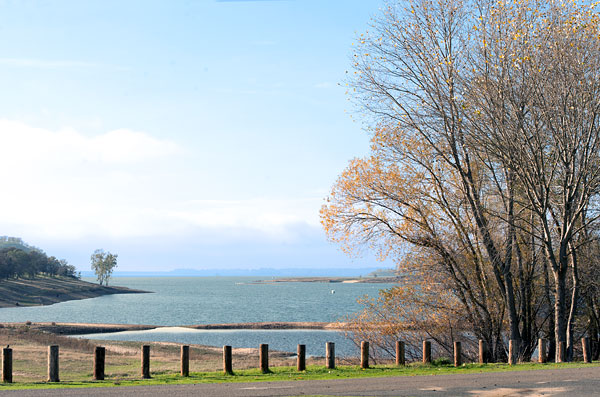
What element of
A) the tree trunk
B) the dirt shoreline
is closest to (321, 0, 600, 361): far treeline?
the tree trunk

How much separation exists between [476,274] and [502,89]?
9443 millimetres

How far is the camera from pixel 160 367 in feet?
111

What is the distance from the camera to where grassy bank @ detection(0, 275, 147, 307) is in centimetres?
13800

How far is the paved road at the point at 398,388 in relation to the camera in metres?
14.5

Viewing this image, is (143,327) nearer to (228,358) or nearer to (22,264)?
(228,358)

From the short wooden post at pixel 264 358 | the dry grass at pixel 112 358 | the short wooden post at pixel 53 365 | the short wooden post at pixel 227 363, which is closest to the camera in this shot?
the short wooden post at pixel 53 365

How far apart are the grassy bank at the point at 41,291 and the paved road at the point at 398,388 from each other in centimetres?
12868

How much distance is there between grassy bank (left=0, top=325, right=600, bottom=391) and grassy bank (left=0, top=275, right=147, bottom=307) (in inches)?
3635

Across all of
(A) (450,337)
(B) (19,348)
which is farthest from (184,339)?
(A) (450,337)

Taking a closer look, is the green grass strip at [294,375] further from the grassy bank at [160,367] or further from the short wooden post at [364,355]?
the short wooden post at [364,355]

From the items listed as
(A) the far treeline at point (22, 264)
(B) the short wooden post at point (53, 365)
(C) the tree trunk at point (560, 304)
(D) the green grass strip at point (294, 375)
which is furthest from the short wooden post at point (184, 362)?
(A) the far treeline at point (22, 264)

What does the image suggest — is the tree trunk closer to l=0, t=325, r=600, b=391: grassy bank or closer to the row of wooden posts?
the row of wooden posts

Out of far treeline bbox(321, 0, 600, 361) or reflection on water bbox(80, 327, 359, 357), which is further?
reflection on water bbox(80, 327, 359, 357)

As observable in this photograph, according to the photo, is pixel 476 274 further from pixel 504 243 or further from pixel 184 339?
pixel 184 339
